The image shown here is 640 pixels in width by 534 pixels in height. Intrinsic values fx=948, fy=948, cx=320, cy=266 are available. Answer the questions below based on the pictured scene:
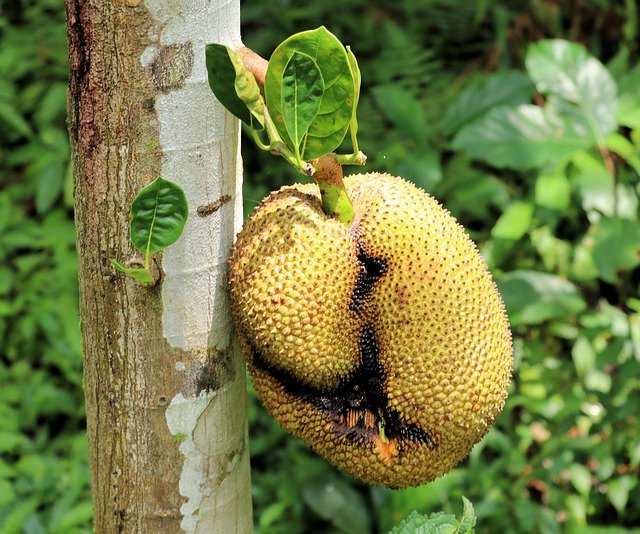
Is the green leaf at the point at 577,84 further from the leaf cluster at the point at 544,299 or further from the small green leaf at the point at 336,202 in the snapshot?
the small green leaf at the point at 336,202

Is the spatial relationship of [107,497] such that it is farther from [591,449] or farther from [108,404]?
[591,449]

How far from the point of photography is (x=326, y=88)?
0.80 meters

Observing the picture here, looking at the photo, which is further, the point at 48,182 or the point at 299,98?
the point at 48,182

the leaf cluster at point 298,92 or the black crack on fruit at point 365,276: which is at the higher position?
the leaf cluster at point 298,92

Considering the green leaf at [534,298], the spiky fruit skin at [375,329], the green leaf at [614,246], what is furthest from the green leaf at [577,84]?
the spiky fruit skin at [375,329]

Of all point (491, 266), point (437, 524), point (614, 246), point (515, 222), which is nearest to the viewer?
point (437, 524)

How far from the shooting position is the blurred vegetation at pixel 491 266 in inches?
67.7

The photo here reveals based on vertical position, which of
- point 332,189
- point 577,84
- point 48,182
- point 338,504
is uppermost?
point 332,189

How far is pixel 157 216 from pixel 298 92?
Result: 0.16m

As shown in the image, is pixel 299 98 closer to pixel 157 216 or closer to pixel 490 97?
pixel 157 216

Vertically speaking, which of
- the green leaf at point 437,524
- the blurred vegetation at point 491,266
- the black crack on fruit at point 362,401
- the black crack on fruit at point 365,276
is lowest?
the blurred vegetation at point 491,266

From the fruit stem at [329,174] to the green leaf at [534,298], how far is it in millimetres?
940

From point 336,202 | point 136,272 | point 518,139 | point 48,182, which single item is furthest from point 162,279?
point 48,182

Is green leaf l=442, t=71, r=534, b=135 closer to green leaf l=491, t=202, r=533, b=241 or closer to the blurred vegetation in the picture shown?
the blurred vegetation
